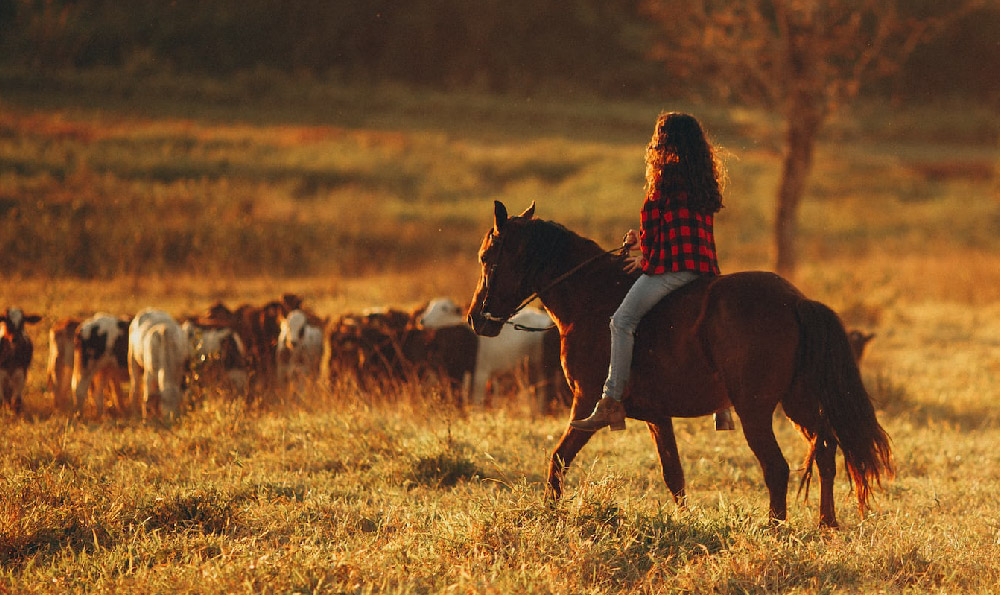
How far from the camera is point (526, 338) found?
10.5m

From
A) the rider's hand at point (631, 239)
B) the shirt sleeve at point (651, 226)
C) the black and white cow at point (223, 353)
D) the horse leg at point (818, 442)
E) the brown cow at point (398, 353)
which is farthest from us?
the brown cow at point (398, 353)

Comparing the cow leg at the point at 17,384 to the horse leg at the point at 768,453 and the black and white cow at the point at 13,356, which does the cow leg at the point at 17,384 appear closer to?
the black and white cow at the point at 13,356

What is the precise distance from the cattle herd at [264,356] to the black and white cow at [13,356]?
0.04 feet

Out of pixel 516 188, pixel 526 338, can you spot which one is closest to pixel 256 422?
pixel 526 338

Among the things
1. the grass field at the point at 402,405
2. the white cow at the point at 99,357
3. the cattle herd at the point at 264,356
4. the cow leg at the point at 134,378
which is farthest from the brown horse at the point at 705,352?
the white cow at the point at 99,357

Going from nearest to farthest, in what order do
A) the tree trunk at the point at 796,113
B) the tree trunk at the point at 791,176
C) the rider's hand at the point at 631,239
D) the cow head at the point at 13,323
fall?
the rider's hand at the point at 631,239, the cow head at the point at 13,323, the tree trunk at the point at 796,113, the tree trunk at the point at 791,176

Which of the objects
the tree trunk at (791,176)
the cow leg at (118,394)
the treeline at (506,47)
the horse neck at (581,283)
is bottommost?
the cow leg at (118,394)

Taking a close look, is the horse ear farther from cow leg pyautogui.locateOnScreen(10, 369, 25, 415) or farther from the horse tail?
cow leg pyautogui.locateOnScreen(10, 369, 25, 415)

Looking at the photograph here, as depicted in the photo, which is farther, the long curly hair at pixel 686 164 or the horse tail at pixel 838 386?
the long curly hair at pixel 686 164

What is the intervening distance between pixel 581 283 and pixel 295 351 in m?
5.42

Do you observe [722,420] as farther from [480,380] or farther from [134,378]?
[134,378]

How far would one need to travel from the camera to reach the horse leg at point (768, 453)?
5.00 m

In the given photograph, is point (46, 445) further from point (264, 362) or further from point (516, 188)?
point (516, 188)

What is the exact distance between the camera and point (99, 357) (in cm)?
980
